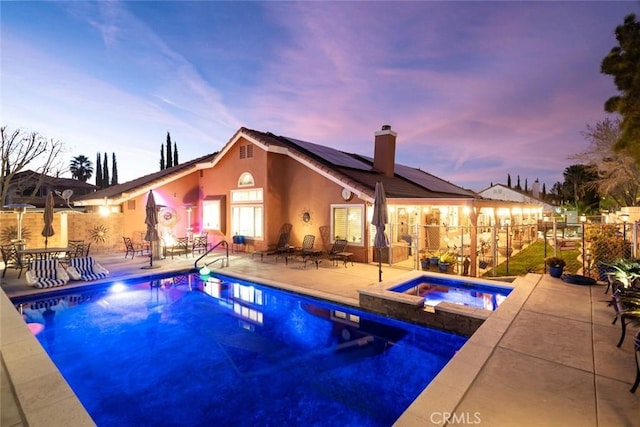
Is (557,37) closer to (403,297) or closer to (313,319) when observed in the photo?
(403,297)

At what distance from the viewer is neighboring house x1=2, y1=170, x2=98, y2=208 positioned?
2894 centimetres

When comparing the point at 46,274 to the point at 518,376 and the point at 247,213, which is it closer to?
the point at 247,213

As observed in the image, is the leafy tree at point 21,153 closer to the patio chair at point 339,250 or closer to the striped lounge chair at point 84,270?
the striped lounge chair at point 84,270

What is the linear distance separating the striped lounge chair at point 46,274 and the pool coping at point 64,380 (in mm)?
3565

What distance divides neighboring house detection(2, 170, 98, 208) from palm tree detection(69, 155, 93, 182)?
1282cm

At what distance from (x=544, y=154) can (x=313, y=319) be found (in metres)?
40.9

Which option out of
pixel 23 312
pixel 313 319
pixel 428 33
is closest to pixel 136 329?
pixel 23 312

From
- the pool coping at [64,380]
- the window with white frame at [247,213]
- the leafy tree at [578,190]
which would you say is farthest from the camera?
the leafy tree at [578,190]

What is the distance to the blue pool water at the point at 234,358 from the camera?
458 centimetres

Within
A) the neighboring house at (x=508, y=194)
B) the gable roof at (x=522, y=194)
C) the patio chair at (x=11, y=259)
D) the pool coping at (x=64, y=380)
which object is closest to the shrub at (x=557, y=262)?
the pool coping at (x=64, y=380)

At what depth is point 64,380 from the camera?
419 centimetres

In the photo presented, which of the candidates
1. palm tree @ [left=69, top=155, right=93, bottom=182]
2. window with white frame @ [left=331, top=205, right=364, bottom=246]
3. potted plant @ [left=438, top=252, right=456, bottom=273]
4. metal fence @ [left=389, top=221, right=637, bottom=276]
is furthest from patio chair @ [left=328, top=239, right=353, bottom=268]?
palm tree @ [left=69, top=155, right=93, bottom=182]

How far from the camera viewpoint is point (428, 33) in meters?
12.9

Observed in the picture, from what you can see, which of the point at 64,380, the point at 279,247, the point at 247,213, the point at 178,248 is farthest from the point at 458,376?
the point at 178,248
